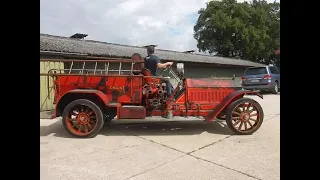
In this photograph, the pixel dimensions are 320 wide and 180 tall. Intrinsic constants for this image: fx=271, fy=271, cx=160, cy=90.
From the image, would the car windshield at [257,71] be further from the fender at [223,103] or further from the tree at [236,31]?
the tree at [236,31]

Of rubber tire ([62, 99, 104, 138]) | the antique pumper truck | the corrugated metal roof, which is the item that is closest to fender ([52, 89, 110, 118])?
the antique pumper truck

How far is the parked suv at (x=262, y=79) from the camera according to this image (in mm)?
14945

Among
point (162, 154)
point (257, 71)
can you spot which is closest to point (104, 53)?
point (257, 71)

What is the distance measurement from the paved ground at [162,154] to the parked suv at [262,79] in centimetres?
905

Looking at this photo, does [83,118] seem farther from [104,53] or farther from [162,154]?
[104,53]

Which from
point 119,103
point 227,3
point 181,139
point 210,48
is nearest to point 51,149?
point 119,103

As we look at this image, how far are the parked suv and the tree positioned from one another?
28.6 meters

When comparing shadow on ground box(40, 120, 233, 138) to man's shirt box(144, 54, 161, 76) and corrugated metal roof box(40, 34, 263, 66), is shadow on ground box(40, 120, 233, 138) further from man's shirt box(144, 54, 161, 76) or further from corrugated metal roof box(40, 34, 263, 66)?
corrugated metal roof box(40, 34, 263, 66)

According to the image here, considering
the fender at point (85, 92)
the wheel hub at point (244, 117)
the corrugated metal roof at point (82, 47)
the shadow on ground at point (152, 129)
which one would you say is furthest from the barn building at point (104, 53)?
the wheel hub at point (244, 117)

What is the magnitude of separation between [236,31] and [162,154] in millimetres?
→ 41347

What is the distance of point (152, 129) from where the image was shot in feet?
20.9
